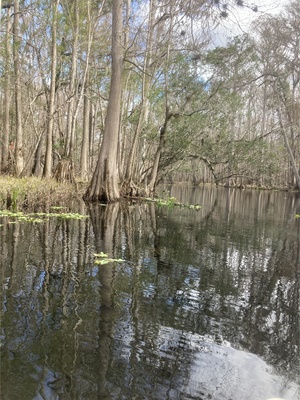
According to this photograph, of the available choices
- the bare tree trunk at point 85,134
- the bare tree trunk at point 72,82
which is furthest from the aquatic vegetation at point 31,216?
the bare tree trunk at point 85,134

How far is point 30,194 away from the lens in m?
9.50

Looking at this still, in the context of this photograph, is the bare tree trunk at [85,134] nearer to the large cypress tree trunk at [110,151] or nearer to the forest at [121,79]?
the forest at [121,79]

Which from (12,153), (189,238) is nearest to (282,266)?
(189,238)

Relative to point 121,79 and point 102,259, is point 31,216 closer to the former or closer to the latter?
point 102,259

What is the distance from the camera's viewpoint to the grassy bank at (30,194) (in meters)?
8.79

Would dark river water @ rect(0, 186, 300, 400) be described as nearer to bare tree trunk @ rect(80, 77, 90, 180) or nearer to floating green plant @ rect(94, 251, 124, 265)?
floating green plant @ rect(94, 251, 124, 265)

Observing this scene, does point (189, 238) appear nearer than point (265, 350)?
No

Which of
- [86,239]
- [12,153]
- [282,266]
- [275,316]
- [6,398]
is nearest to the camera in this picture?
[6,398]

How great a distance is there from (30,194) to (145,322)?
721 cm

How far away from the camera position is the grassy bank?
8789 mm

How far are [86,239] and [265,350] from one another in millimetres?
4038

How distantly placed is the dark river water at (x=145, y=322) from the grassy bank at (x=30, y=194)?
299cm

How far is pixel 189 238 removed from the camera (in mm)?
7254

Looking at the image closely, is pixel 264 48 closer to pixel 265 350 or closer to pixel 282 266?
pixel 282 266
